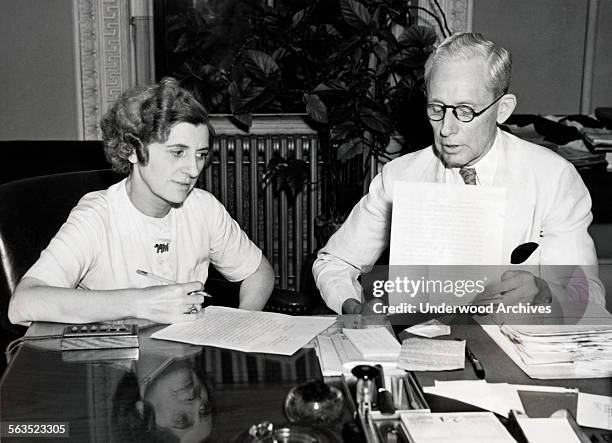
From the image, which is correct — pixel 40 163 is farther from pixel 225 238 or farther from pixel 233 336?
pixel 233 336

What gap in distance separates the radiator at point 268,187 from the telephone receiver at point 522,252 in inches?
78.5

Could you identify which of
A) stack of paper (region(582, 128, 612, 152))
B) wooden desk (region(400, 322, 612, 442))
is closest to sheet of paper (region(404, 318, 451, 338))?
wooden desk (region(400, 322, 612, 442))

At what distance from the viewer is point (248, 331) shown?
162 centimetres

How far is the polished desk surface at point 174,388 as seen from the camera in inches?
47.4

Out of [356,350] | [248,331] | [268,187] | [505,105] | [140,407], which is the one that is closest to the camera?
[140,407]

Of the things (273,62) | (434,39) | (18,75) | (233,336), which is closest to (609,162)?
(434,39)

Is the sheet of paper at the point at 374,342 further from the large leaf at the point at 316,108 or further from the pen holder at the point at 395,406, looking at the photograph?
the large leaf at the point at 316,108

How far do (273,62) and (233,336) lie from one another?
207 centimetres

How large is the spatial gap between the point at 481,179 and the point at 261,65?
1.73m

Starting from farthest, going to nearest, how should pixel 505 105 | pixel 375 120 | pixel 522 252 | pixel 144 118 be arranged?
pixel 375 120
pixel 144 118
pixel 505 105
pixel 522 252

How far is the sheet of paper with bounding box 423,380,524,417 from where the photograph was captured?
4.14 ft

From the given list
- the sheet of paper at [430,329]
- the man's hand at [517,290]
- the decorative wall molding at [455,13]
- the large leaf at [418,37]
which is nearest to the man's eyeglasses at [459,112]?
the man's hand at [517,290]

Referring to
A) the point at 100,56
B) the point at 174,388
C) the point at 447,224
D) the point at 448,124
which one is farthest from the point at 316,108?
the point at 174,388

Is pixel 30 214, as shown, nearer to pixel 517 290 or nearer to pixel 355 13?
pixel 517 290
